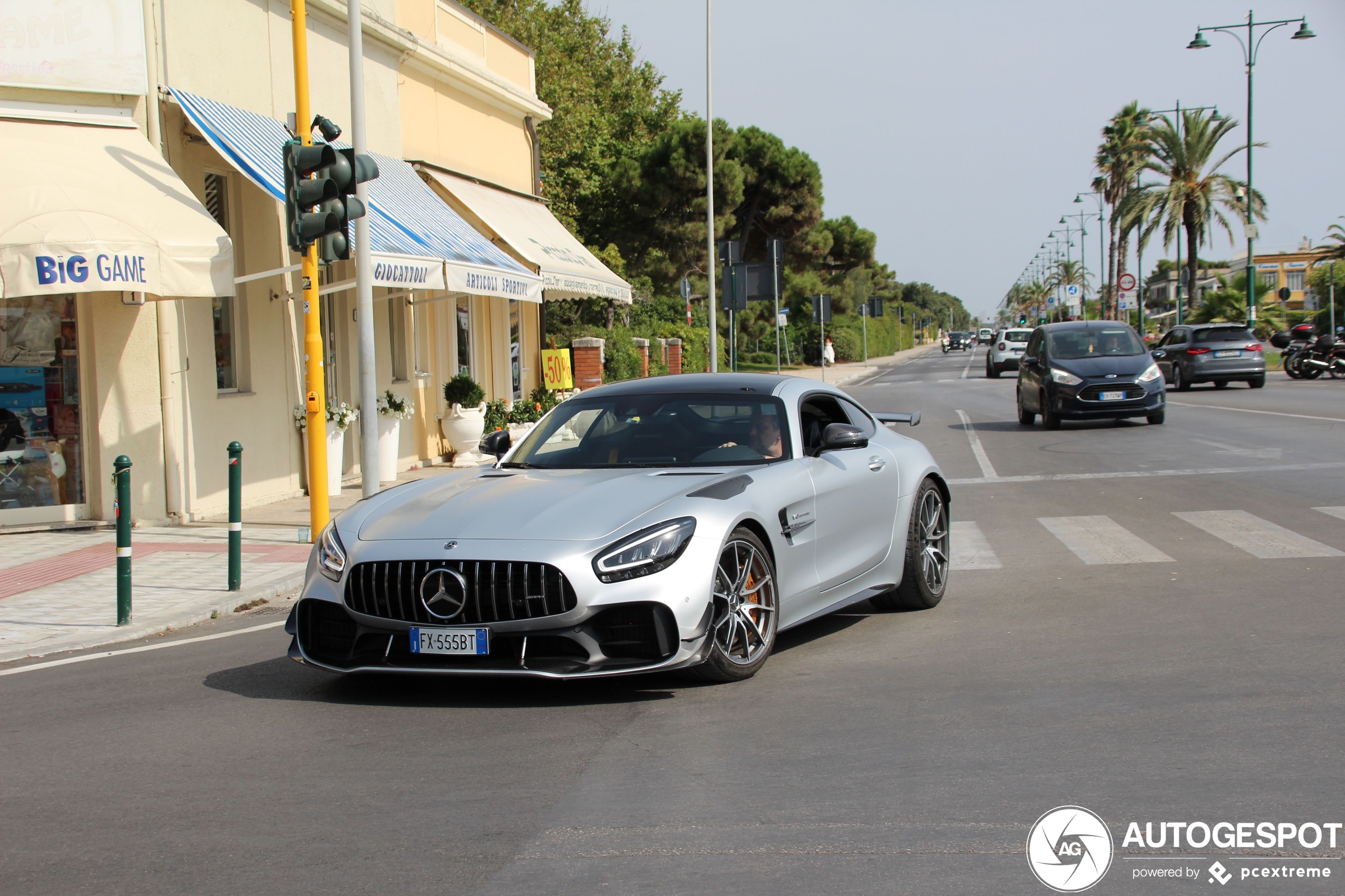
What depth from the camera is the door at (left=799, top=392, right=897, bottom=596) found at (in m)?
6.56

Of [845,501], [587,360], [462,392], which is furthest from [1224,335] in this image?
[845,501]

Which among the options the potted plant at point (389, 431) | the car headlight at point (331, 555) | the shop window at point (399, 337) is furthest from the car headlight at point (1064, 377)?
the car headlight at point (331, 555)

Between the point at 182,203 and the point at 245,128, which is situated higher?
the point at 245,128

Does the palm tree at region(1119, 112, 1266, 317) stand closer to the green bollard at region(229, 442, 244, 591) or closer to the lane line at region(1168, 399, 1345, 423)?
the lane line at region(1168, 399, 1345, 423)

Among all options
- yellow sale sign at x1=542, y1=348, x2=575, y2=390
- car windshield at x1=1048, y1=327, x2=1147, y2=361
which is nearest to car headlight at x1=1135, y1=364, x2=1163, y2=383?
car windshield at x1=1048, y1=327, x2=1147, y2=361

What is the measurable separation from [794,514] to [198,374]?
9.13 m

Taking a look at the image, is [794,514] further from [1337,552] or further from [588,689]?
[1337,552]

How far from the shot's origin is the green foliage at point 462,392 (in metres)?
19.1

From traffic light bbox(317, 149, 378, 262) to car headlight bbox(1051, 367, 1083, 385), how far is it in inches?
523

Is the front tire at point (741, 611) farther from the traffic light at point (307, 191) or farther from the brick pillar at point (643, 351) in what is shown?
the brick pillar at point (643, 351)

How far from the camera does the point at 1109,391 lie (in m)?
20.5

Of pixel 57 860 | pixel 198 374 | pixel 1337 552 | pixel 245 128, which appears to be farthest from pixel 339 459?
pixel 57 860

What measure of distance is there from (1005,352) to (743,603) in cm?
4576

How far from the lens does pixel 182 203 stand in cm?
1230
